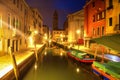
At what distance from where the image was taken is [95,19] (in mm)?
38781

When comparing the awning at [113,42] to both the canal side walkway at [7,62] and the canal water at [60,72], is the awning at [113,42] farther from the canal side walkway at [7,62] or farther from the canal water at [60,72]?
the canal side walkway at [7,62]

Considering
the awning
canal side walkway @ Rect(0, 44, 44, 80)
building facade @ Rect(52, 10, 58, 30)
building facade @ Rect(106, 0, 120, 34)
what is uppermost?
building facade @ Rect(52, 10, 58, 30)

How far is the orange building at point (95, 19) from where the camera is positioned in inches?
1371

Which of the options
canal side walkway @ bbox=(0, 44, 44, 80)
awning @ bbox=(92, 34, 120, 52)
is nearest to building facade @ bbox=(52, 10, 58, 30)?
canal side walkway @ bbox=(0, 44, 44, 80)

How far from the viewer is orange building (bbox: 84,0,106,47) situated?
34.8 metres

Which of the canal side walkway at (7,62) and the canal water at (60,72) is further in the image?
the canal water at (60,72)

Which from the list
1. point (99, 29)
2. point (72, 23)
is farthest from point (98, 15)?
point (72, 23)

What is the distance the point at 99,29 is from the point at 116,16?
336 inches

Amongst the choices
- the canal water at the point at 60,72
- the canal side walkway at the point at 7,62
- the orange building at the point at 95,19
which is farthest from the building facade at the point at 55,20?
the canal side walkway at the point at 7,62

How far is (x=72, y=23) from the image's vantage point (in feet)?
225

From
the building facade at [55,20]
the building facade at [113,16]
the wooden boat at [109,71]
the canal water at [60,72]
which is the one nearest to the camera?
the wooden boat at [109,71]

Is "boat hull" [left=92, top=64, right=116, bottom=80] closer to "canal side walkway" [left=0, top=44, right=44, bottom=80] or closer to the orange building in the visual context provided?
"canal side walkway" [left=0, top=44, right=44, bottom=80]

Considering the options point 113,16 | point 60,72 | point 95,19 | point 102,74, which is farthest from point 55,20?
point 102,74

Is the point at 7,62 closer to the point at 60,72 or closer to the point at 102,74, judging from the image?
the point at 60,72
